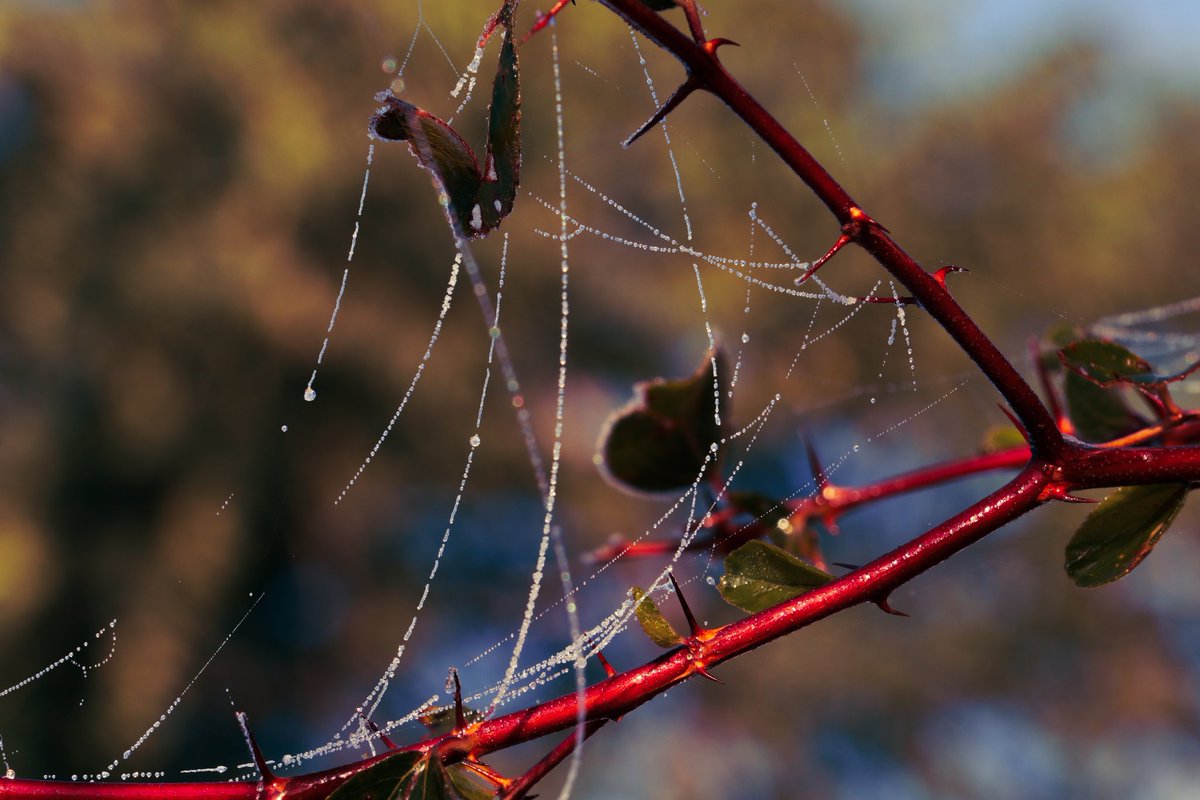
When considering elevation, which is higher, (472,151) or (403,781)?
(472,151)

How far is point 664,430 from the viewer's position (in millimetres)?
473

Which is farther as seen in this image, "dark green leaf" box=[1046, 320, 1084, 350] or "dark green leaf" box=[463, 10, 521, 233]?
"dark green leaf" box=[1046, 320, 1084, 350]

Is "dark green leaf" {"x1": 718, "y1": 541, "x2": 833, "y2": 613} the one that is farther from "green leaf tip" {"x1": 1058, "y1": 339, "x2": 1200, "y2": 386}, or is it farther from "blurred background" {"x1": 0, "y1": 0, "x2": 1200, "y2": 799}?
"blurred background" {"x1": 0, "y1": 0, "x2": 1200, "y2": 799}

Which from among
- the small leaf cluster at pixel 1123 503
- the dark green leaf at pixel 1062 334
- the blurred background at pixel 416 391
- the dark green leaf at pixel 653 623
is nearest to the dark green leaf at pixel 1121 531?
the small leaf cluster at pixel 1123 503

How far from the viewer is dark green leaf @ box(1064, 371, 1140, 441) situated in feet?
1.58

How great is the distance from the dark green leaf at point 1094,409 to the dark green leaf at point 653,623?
0.99ft

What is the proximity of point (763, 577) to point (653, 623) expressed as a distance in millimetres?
42

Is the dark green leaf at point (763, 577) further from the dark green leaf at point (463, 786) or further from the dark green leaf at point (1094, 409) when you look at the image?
the dark green leaf at point (1094, 409)

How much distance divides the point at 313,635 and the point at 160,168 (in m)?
1.52

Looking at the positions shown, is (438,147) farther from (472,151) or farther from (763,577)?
(763,577)

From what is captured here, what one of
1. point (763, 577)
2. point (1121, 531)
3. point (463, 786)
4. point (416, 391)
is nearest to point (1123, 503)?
point (1121, 531)

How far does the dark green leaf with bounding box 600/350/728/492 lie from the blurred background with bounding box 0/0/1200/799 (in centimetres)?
205

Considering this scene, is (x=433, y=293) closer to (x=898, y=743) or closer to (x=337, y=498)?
(x=337, y=498)

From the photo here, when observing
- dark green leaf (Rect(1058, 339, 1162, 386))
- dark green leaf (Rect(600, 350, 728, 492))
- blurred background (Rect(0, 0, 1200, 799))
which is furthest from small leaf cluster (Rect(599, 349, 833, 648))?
blurred background (Rect(0, 0, 1200, 799))
